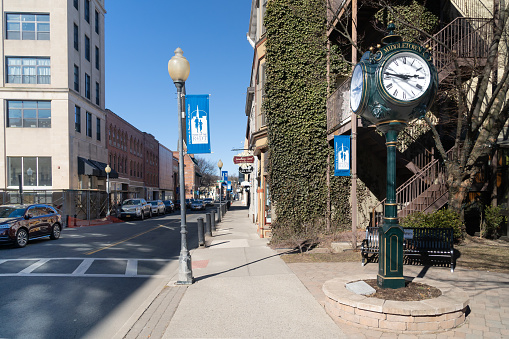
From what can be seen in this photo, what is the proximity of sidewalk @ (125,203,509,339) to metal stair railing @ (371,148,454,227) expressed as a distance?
2.87 m

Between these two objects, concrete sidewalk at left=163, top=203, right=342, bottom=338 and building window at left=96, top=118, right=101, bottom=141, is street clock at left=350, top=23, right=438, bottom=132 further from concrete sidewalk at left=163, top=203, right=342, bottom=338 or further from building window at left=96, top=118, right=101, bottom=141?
building window at left=96, top=118, right=101, bottom=141

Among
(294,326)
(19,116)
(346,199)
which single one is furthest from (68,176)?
(294,326)

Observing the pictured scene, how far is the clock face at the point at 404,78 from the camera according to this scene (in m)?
5.71

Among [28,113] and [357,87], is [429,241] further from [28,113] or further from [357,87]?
[28,113]

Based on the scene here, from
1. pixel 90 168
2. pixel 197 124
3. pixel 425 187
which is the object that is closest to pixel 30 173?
pixel 90 168

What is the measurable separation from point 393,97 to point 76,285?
732 centimetres

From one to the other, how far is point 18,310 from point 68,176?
2589 centimetres

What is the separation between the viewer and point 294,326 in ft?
16.8

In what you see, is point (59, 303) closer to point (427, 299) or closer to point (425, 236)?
point (427, 299)

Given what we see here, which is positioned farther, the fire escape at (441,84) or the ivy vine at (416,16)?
the ivy vine at (416,16)

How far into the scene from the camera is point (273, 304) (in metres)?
6.07

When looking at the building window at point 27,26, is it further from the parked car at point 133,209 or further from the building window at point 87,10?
the parked car at point 133,209

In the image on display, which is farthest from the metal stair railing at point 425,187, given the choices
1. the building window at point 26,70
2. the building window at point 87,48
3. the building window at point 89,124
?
the building window at point 87,48

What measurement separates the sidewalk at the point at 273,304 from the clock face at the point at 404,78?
3.46 m
